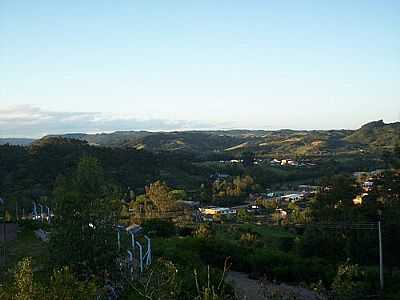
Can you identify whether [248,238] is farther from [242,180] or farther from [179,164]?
[179,164]

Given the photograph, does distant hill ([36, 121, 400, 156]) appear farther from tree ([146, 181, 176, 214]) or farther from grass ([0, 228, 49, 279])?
grass ([0, 228, 49, 279])

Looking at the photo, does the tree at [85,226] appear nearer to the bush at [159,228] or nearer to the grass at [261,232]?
the bush at [159,228]

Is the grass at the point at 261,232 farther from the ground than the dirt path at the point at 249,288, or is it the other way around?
the dirt path at the point at 249,288

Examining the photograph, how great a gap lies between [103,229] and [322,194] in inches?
735

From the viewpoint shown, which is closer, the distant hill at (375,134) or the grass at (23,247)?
the grass at (23,247)

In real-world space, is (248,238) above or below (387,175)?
below

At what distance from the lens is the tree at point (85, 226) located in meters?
8.23

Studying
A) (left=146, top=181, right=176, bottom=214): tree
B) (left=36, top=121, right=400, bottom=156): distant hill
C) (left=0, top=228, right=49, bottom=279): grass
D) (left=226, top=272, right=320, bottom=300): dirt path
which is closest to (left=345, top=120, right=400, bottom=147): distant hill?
(left=36, top=121, right=400, bottom=156): distant hill

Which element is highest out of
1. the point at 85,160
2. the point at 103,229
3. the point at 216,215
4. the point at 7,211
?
the point at 85,160

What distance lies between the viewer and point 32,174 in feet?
134

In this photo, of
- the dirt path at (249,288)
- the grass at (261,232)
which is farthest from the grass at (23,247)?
the grass at (261,232)

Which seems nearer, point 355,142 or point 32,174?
point 32,174

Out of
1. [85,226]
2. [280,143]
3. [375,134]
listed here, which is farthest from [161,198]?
[280,143]

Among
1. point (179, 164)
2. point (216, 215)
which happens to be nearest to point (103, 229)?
point (216, 215)
